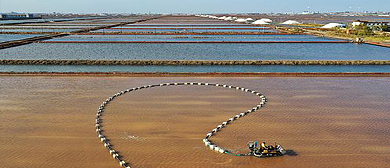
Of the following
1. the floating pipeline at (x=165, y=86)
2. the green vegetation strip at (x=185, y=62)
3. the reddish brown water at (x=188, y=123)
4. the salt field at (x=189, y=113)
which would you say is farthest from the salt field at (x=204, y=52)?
the floating pipeline at (x=165, y=86)

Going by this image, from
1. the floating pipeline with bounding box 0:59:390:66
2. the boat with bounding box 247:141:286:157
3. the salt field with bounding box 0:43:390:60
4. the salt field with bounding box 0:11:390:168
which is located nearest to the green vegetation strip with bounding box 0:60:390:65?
the floating pipeline with bounding box 0:59:390:66

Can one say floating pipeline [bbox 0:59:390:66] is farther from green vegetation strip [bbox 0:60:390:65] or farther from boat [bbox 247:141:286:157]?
boat [bbox 247:141:286:157]

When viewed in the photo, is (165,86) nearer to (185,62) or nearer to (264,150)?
(185,62)

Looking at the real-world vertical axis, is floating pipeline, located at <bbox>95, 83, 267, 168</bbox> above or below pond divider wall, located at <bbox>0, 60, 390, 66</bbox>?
below

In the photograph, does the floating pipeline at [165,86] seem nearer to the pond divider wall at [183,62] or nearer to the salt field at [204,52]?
the pond divider wall at [183,62]

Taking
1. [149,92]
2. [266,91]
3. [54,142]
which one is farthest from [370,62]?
[54,142]

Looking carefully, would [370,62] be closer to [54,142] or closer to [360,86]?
[360,86]

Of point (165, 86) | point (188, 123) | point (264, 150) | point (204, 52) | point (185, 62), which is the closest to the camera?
point (264, 150)

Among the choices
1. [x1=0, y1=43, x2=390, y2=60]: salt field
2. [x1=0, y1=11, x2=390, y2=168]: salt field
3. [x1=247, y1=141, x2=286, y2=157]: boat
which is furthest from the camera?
[x1=0, y1=43, x2=390, y2=60]: salt field

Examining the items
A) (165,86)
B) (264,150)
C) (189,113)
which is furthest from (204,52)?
(264,150)
